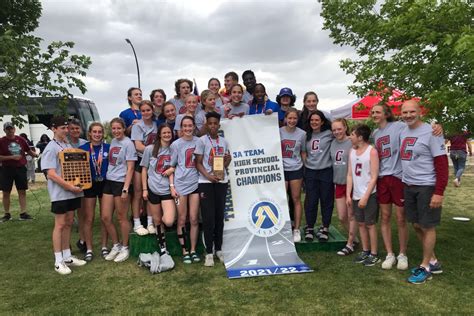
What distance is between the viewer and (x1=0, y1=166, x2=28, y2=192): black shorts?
799 cm

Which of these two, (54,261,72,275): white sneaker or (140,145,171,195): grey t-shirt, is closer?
(54,261,72,275): white sneaker

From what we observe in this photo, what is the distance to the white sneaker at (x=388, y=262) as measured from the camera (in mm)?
4578

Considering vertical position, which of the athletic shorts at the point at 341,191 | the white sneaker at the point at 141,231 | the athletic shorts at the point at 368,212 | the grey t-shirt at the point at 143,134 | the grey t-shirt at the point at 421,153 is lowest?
the white sneaker at the point at 141,231

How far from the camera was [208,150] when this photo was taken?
16.2ft

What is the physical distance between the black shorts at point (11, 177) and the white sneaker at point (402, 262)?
7.31 metres

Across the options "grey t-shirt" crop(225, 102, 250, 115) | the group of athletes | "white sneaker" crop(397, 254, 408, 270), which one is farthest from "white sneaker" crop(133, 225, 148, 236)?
"white sneaker" crop(397, 254, 408, 270)

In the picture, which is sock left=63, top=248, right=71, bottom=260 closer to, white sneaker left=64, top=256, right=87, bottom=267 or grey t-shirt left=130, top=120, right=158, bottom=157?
white sneaker left=64, top=256, right=87, bottom=267

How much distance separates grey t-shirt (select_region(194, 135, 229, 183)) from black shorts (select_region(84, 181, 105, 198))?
1427mm

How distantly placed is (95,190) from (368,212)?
3527 millimetres

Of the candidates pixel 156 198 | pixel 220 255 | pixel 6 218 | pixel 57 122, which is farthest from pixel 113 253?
pixel 6 218

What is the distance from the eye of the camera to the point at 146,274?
4.69m

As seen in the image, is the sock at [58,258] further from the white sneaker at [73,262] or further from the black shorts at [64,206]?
the black shorts at [64,206]

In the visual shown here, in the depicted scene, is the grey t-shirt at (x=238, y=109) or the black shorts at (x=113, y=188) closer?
the black shorts at (x=113, y=188)

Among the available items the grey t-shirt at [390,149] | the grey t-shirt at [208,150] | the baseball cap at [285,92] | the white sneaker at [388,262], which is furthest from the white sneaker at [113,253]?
the grey t-shirt at [390,149]
